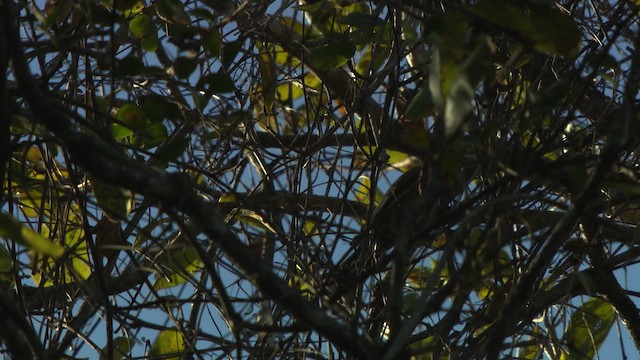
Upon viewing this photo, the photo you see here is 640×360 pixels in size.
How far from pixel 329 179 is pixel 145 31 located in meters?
0.52

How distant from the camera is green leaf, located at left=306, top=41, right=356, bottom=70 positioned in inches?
66.0

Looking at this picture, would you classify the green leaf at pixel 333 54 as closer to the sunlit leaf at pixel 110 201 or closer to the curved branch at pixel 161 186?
the sunlit leaf at pixel 110 201

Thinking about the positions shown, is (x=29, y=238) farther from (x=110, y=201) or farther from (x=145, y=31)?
(x=145, y=31)

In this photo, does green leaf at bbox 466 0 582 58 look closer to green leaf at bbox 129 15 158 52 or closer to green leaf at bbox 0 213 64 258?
green leaf at bbox 0 213 64 258

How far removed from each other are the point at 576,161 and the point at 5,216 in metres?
0.71

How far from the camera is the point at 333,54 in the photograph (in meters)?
1.69

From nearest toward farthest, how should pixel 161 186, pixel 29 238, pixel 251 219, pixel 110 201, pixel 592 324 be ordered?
pixel 29 238 → pixel 161 186 → pixel 110 201 → pixel 251 219 → pixel 592 324

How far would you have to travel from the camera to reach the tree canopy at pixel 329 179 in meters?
1.12

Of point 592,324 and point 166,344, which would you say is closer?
point 166,344

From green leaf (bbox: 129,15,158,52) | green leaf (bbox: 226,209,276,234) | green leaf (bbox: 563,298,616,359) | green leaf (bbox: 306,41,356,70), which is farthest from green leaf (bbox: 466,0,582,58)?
green leaf (bbox: 563,298,616,359)

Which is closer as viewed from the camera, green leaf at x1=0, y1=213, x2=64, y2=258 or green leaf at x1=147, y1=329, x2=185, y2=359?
green leaf at x1=0, y1=213, x2=64, y2=258

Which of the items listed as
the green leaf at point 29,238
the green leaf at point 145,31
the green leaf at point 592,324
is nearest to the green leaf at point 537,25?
the green leaf at point 29,238

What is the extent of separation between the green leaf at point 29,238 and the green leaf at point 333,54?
31.8 inches

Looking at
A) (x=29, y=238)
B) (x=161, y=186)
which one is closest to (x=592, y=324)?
(x=161, y=186)
